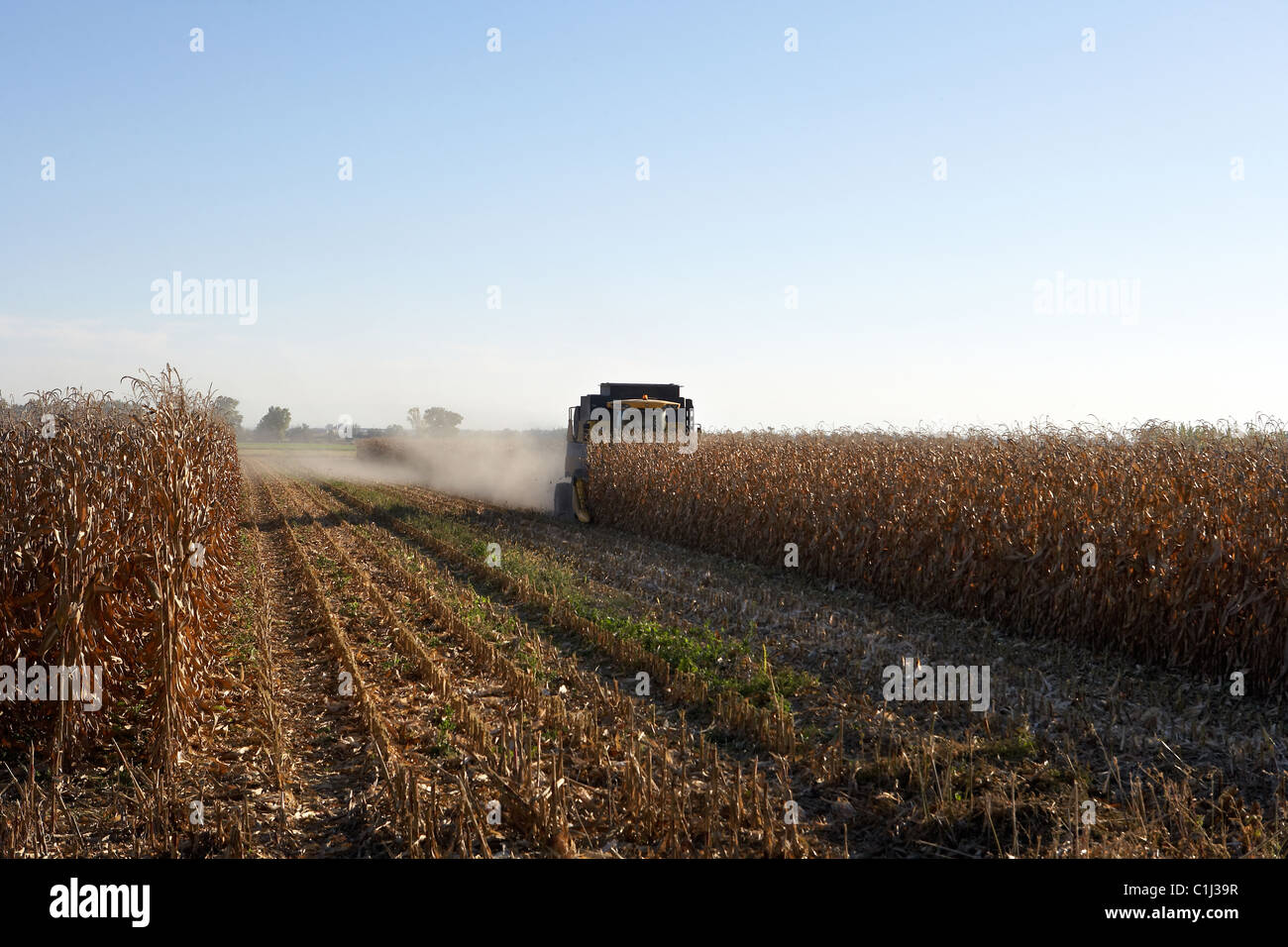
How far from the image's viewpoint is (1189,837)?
16.0ft

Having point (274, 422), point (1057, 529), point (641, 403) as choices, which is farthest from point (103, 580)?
point (274, 422)

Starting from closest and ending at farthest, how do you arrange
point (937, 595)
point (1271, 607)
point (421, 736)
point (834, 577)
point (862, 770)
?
point (862, 770) → point (421, 736) → point (1271, 607) → point (937, 595) → point (834, 577)

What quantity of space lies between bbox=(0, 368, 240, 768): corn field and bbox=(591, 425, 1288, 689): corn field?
8.37 m

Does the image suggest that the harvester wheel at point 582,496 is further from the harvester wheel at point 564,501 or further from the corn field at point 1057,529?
the corn field at point 1057,529

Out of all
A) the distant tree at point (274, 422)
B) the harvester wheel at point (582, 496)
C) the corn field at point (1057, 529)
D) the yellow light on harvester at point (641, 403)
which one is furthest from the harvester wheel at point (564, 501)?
the distant tree at point (274, 422)

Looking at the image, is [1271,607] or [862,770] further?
[1271,607]

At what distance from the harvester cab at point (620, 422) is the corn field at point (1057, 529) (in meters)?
3.75

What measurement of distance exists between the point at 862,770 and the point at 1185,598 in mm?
4347

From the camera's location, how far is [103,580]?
6277 millimetres

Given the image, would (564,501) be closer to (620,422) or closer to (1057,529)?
(620,422)

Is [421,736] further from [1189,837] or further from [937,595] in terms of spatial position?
[937,595]

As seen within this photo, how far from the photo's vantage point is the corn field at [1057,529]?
8.07 metres

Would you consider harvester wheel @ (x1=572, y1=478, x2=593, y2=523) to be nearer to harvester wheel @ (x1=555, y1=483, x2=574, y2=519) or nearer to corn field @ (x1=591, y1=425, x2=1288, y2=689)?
harvester wheel @ (x1=555, y1=483, x2=574, y2=519)
